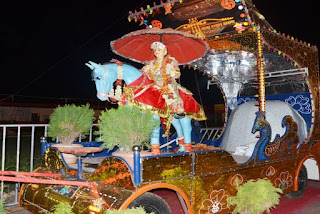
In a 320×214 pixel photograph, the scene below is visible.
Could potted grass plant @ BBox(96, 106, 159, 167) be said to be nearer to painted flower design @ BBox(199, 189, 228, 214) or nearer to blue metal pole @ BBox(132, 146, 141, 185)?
blue metal pole @ BBox(132, 146, 141, 185)

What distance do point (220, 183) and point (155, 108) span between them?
1340mm

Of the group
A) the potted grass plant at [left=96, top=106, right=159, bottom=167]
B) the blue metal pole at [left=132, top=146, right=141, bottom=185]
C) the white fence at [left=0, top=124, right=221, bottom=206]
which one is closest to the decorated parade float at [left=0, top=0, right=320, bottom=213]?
the blue metal pole at [left=132, top=146, right=141, bottom=185]

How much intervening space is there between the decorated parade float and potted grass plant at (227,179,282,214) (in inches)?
4.3

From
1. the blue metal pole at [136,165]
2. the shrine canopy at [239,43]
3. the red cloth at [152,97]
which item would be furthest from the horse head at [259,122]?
the blue metal pole at [136,165]

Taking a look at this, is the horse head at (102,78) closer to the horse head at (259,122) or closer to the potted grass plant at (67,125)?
the potted grass plant at (67,125)

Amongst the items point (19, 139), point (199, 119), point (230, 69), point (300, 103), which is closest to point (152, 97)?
point (199, 119)

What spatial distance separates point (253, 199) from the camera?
14.1ft

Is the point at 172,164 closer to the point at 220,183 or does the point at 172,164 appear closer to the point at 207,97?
the point at 220,183

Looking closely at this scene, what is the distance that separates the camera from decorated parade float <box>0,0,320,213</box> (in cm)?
359

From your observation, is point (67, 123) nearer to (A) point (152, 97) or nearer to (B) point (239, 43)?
(A) point (152, 97)

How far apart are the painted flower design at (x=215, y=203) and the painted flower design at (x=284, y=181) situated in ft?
4.60

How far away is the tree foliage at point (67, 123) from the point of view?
4738 mm

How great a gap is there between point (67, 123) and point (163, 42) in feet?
6.73

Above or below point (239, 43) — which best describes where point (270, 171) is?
below
